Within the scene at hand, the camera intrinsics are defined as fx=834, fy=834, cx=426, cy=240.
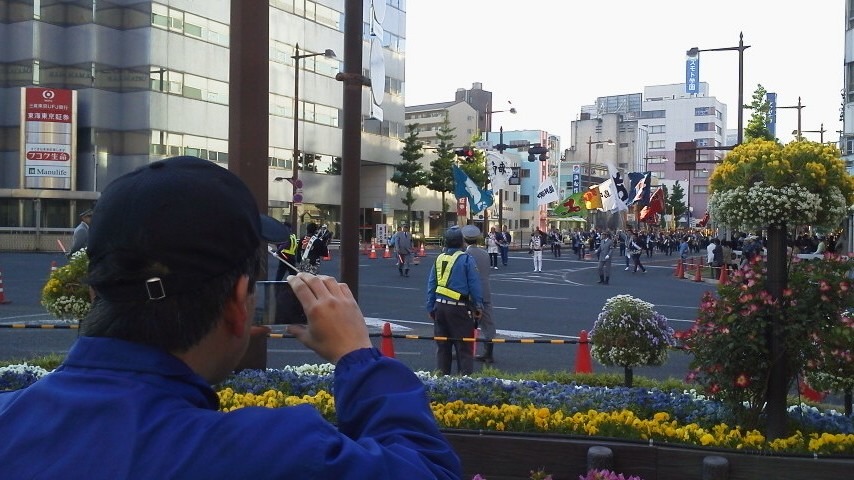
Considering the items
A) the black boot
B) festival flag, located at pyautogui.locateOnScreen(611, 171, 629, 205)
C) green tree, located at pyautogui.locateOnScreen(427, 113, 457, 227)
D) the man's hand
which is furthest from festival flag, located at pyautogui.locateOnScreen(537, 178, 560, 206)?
the man's hand

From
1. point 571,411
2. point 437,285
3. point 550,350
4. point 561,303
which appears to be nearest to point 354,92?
point 571,411

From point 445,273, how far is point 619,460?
4.77m

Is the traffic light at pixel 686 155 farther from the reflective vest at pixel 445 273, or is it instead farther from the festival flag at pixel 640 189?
the reflective vest at pixel 445 273

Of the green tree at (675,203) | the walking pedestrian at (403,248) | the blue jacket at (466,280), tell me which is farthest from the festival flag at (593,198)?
the green tree at (675,203)

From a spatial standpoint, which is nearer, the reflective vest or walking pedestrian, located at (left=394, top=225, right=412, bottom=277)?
the reflective vest

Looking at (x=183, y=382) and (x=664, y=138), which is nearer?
(x=183, y=382)

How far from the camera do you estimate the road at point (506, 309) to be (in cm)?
1140

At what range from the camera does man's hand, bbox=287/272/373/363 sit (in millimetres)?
1526

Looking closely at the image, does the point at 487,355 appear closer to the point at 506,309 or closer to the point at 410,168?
the point at 506,309

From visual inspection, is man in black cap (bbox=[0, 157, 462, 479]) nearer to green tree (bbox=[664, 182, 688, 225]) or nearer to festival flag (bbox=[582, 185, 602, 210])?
festival flag (bbox=[582, 185, 602, 210])

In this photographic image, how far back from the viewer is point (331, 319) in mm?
1538

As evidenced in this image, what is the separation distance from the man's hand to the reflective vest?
802 centimetres

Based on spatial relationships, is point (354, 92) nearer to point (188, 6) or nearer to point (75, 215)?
point (75, 215)

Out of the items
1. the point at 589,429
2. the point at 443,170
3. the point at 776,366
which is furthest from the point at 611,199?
the point at 589,429
